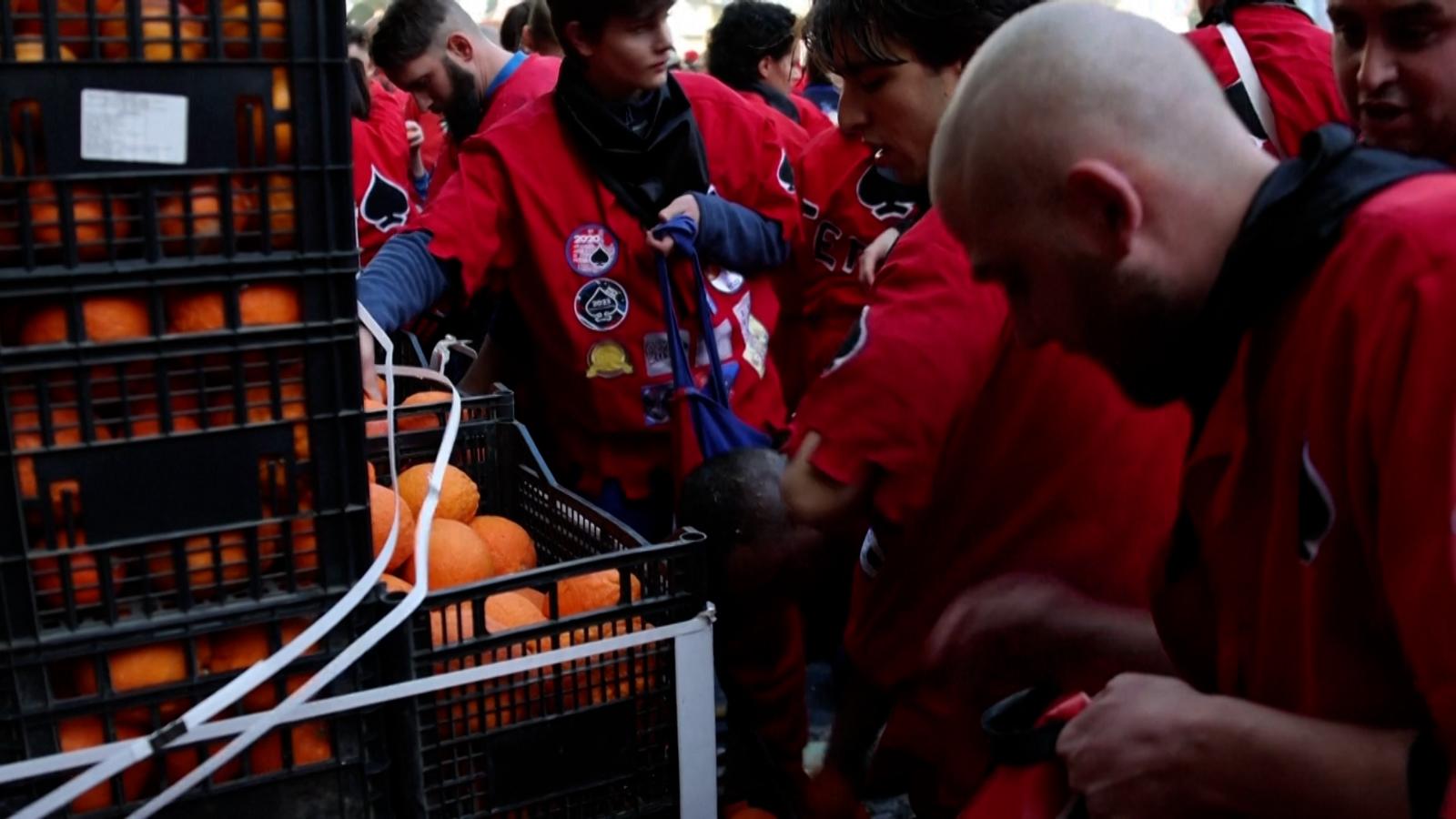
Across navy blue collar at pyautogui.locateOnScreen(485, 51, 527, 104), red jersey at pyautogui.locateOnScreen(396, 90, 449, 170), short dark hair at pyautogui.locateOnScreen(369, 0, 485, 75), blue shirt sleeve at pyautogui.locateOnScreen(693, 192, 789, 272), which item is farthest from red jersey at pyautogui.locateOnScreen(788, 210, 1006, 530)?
red jersey at pyautogui.locateOnScreen(396, 90, 449, 170)

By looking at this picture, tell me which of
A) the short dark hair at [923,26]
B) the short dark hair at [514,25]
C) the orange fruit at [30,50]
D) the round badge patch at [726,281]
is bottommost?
the round badge patch at [726,281]

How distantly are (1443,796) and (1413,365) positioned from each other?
0.99ft

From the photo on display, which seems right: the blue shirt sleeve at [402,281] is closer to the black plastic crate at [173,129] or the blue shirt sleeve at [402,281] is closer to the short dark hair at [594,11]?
the short dark hair at [594,11]

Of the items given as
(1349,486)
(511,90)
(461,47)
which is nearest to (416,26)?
(461,47)

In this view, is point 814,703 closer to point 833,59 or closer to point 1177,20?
point 833,59

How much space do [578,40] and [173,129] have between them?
5.10 ft

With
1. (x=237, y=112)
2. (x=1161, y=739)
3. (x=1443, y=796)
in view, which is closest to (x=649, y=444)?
(x=237, y=112)

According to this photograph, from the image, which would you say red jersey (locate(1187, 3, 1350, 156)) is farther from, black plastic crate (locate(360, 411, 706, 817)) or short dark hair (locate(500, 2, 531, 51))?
short dark hair (locate(500, 2, 531, 51))

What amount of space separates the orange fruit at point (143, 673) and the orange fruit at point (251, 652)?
4 cm

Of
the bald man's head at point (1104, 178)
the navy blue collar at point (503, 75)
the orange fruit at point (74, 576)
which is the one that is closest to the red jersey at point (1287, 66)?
the bald man's head at point (1104, 178)

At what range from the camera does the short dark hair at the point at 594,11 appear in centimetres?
265

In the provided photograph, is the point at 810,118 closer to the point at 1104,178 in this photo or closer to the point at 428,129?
the point at 428,129

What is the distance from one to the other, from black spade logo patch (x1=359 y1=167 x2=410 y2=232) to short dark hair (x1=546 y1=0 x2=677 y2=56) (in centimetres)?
171

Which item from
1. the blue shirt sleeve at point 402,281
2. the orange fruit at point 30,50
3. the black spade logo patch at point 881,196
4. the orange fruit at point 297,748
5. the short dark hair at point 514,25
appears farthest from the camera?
the short dark hair at point 514,25
